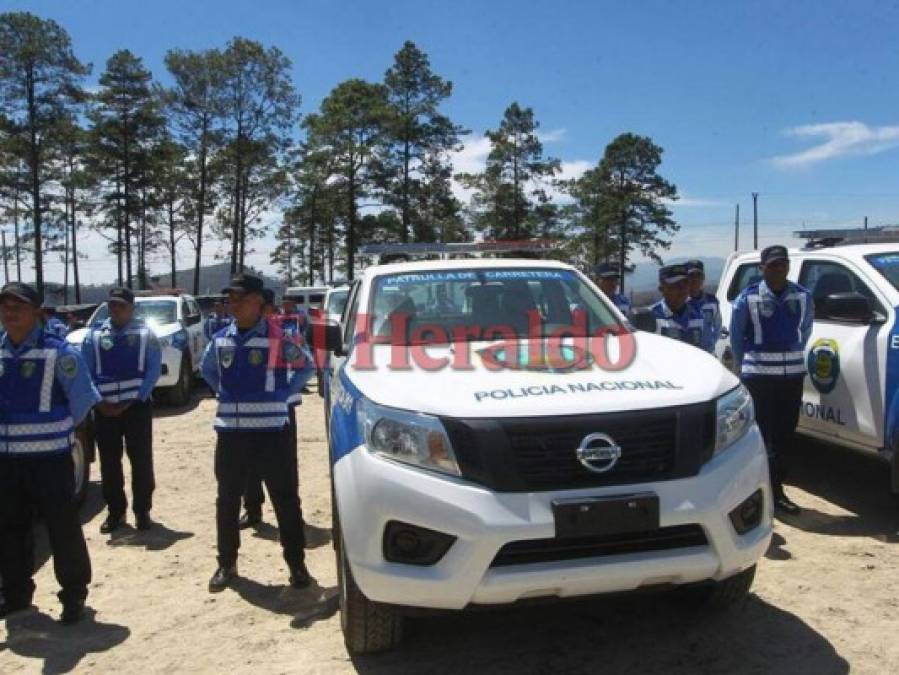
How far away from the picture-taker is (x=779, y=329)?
5.38m

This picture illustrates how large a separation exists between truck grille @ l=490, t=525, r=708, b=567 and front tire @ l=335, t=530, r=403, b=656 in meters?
0.69

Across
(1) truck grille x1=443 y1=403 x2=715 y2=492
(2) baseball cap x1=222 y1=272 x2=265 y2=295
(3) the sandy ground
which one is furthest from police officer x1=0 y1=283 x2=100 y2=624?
(1) truck grille x1=443 y1=403 x2=715 y2=492

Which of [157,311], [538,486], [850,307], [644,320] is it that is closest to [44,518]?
[538,486]

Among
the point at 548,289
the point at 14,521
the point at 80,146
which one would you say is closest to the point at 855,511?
the point at 548,289

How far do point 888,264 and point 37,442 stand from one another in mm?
5556

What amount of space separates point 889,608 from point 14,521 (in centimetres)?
454

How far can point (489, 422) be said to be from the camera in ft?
9.82

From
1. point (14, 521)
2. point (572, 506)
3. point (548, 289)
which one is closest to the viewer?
point (572, 506)

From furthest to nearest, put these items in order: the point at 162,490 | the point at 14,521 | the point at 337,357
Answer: the point at 162,490, the point at 337,357, the point at 14,521

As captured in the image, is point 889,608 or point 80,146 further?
point 80,146

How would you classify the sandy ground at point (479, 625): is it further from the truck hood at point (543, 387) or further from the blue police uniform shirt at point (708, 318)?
the blue police uniform shirt at point (708, 318)

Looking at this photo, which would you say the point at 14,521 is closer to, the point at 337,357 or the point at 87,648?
the point at 87,648

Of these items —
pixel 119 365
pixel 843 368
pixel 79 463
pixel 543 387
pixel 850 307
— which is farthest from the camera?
pixel 79 463

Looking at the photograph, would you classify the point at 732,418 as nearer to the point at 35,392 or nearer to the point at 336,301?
the point at 35,392
